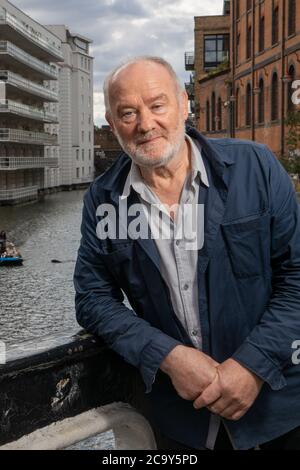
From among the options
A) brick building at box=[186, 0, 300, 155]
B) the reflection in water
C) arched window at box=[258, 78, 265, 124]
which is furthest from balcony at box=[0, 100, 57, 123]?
arched window at box=[258, 78, 265, 124]

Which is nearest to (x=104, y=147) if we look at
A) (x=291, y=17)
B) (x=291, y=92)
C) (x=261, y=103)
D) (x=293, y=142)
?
(x=261, y=103)

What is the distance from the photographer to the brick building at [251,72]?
2973 cm

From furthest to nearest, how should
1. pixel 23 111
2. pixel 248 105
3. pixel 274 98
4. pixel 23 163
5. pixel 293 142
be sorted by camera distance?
1. pixel 23 163
2. pixel 23 111
3. pixel 248 105
4. pixel 274 98
5. pixel 293 142

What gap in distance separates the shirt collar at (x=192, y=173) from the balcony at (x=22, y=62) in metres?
43.4

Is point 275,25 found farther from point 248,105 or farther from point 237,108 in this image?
point 237,108

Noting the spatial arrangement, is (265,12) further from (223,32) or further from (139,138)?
(139,138)

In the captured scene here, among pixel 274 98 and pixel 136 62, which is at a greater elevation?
pixel 274 98

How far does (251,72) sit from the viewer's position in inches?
1436

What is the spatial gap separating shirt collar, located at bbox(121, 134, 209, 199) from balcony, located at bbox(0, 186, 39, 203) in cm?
4536

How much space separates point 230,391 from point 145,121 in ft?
3.34

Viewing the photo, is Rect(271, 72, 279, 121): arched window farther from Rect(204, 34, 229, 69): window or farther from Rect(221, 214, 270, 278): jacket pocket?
Rect(221, 214, 270, 278): jacket pocket

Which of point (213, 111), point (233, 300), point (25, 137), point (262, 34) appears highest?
point (262, 34)

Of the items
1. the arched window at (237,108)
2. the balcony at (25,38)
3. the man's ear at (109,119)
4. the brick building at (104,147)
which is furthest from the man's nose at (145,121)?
the brick building at (104,147)

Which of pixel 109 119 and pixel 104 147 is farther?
pixel 104 147
